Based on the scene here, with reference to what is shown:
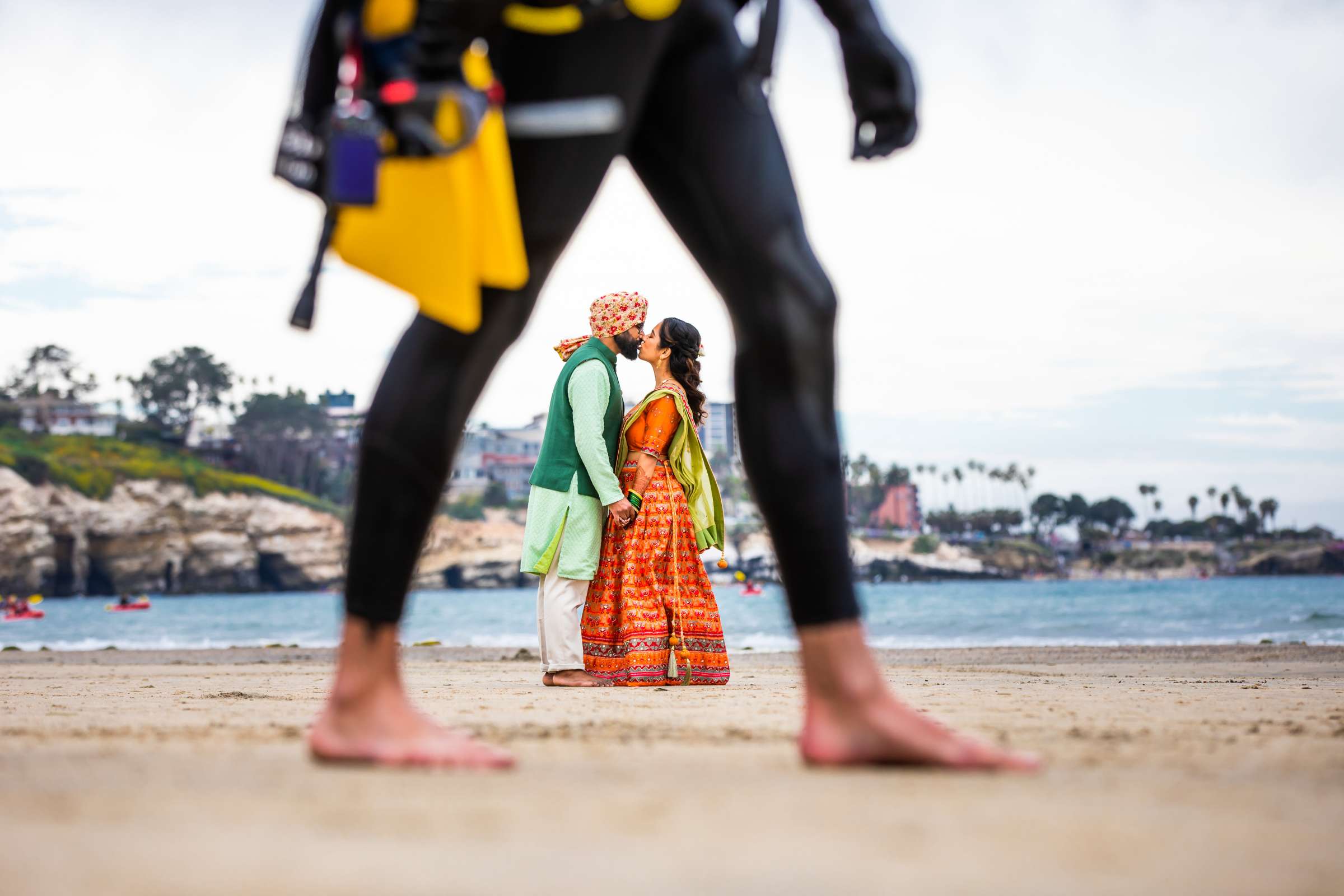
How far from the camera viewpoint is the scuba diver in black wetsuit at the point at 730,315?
2078 mm

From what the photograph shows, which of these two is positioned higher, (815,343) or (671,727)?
(815,343)

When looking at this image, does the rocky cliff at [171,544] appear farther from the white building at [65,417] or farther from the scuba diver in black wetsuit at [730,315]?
the scuba diver in black wetsuit at [730,315]

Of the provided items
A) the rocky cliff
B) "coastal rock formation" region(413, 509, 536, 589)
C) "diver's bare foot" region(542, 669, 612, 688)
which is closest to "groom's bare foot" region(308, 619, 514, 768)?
"diver's bare foot" region(542, 669, 612, 688)

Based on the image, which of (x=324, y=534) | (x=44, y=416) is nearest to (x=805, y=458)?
(x=324, y=534)

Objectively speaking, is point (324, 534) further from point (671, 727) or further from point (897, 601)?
point (671, 727)

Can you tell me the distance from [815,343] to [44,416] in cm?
13386

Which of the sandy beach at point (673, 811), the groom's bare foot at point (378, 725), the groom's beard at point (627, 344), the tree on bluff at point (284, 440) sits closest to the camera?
the sandy beach at point (673, 811)

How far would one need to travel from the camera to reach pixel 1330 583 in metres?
101

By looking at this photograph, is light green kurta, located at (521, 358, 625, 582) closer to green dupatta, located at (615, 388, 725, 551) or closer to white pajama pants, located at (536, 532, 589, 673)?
white pajama pants, located at (536, 532, 589, 673)

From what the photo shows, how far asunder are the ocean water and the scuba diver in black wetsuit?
6.87m

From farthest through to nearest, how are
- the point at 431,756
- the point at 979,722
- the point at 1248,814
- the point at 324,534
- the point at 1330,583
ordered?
the point at 324,534 → the point at 1330,583 → the point at 979,722 → the point at 431,756 → the point at 1248,814

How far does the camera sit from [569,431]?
6.40 m

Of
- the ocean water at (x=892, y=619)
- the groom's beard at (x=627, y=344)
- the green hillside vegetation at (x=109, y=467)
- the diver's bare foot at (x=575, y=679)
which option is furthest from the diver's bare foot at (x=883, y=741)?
the green hillside vegetation at (x=109, y=467)

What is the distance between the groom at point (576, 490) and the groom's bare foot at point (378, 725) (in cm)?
395
